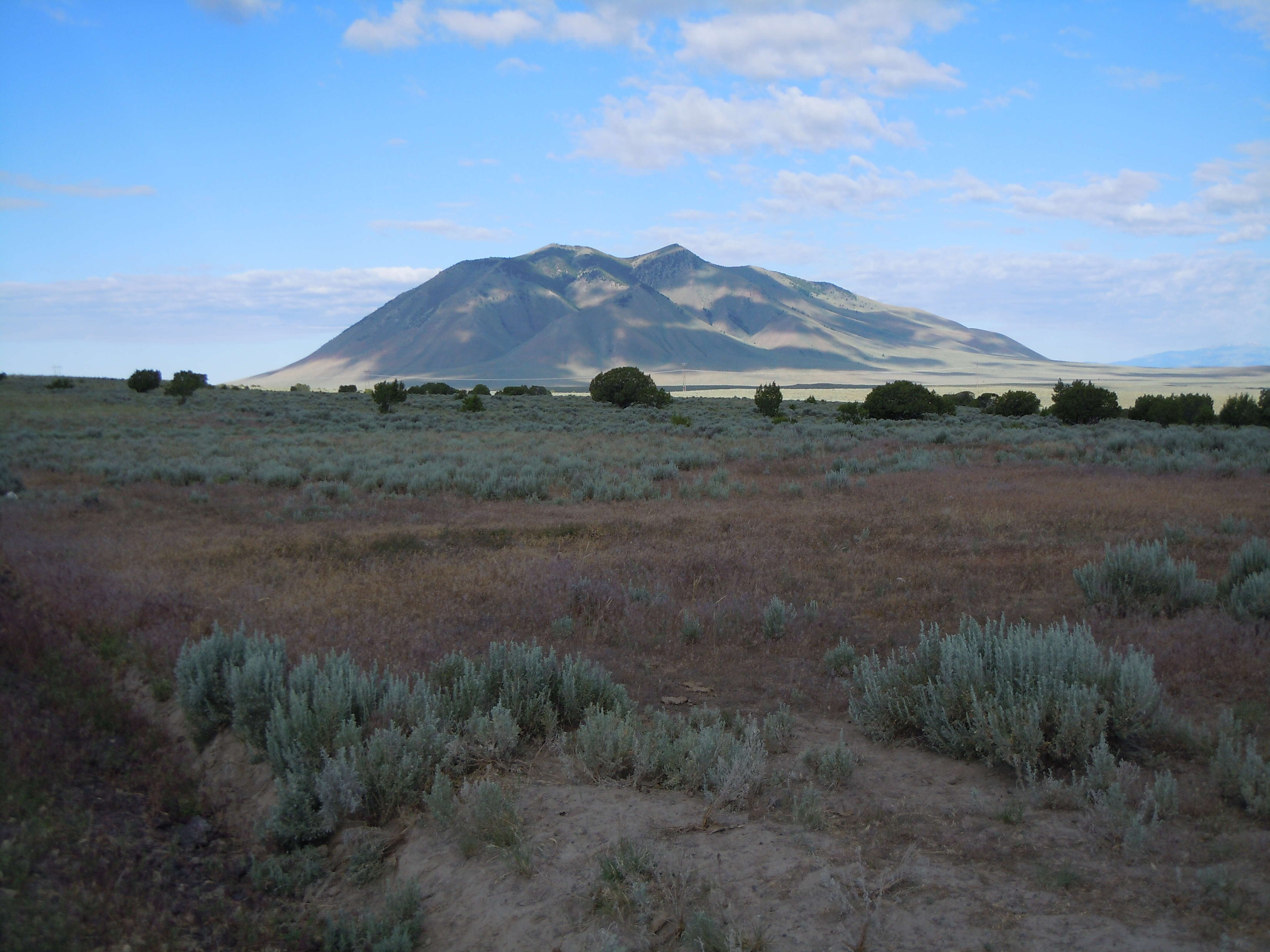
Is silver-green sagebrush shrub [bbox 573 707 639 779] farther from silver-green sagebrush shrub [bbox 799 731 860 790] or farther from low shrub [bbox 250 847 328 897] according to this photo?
low shrub [bbox 250 847 328 897]

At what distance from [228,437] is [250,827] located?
2594 cm

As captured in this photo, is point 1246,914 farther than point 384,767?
No

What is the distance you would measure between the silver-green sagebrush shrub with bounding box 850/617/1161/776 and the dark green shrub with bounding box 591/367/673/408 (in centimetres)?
4582

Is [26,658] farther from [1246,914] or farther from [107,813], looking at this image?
[1246,914]

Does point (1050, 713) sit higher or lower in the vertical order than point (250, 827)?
higher

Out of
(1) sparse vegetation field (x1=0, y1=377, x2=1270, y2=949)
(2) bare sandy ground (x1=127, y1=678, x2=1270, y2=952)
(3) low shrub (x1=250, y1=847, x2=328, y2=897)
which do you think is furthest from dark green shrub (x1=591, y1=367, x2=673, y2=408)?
(3) low shrub (x1=250, y1=847, x2=328, y2=897)

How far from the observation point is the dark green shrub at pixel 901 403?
41.4 m

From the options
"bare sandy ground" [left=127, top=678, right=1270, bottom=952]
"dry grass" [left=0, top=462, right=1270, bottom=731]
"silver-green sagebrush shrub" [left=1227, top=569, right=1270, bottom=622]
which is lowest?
"bare sandy ground" [left=127, top=678, right=1270, bottom=952]

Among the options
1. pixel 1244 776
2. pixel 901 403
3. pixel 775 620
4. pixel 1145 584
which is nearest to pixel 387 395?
pixel 901 403

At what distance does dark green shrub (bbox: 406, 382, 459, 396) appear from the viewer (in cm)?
6006

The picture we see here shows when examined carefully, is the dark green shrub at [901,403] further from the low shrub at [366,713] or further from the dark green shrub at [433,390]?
the low shrub at [366,713]

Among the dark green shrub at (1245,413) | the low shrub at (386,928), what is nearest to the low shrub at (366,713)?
the low shrub at (386,928)

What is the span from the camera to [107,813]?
4664 mm

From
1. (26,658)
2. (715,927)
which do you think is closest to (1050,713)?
(715,927)
